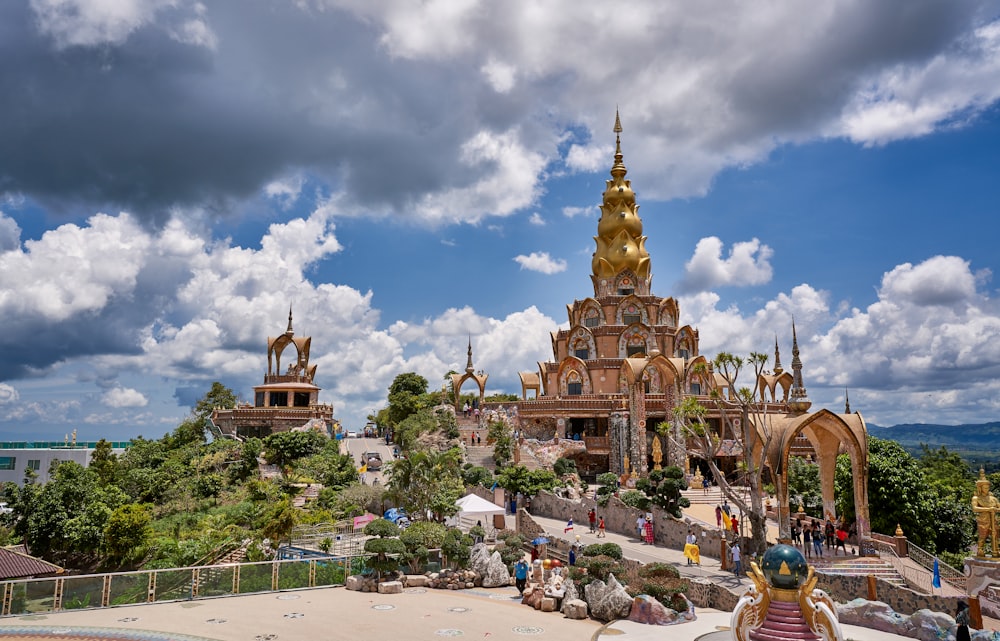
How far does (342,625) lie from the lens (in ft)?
53.5

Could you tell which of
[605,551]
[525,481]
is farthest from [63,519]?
[605,551]

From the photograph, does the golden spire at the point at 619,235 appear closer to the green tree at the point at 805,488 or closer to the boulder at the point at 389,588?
the green tree at the point at 805,488

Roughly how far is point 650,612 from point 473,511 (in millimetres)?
9991

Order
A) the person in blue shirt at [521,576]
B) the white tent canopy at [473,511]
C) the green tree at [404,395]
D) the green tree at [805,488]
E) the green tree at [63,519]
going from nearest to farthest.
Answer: the person in blue shirt at [521,576] < the white tent canopy at [473,511] < the green tree at [805,488] < the green tree at [63,519] < the green tree at [404,395]

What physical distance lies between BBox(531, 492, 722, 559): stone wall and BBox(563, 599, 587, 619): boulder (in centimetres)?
710

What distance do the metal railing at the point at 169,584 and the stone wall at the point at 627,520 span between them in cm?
1100

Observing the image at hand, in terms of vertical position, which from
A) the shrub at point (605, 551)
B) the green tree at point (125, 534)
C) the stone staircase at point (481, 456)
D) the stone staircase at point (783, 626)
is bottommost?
the green tree at point (125, 534)

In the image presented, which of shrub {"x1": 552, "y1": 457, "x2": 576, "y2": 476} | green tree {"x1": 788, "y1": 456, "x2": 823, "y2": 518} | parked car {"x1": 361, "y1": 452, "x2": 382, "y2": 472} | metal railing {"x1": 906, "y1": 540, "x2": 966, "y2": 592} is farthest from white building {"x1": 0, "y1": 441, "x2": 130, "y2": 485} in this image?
metal railing {"x1": 906, "y1": 540, "x2": 966, "y2": 592}

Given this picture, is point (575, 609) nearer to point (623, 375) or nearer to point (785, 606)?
point (785, 606)

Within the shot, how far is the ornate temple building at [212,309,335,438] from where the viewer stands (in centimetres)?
5022

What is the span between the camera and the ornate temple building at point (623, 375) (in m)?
42.3

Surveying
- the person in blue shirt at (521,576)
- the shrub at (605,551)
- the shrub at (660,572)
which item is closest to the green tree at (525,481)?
the shrub at (605,551)

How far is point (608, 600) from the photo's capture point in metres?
17.1

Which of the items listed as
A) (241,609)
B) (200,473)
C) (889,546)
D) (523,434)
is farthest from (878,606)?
(200,473)
